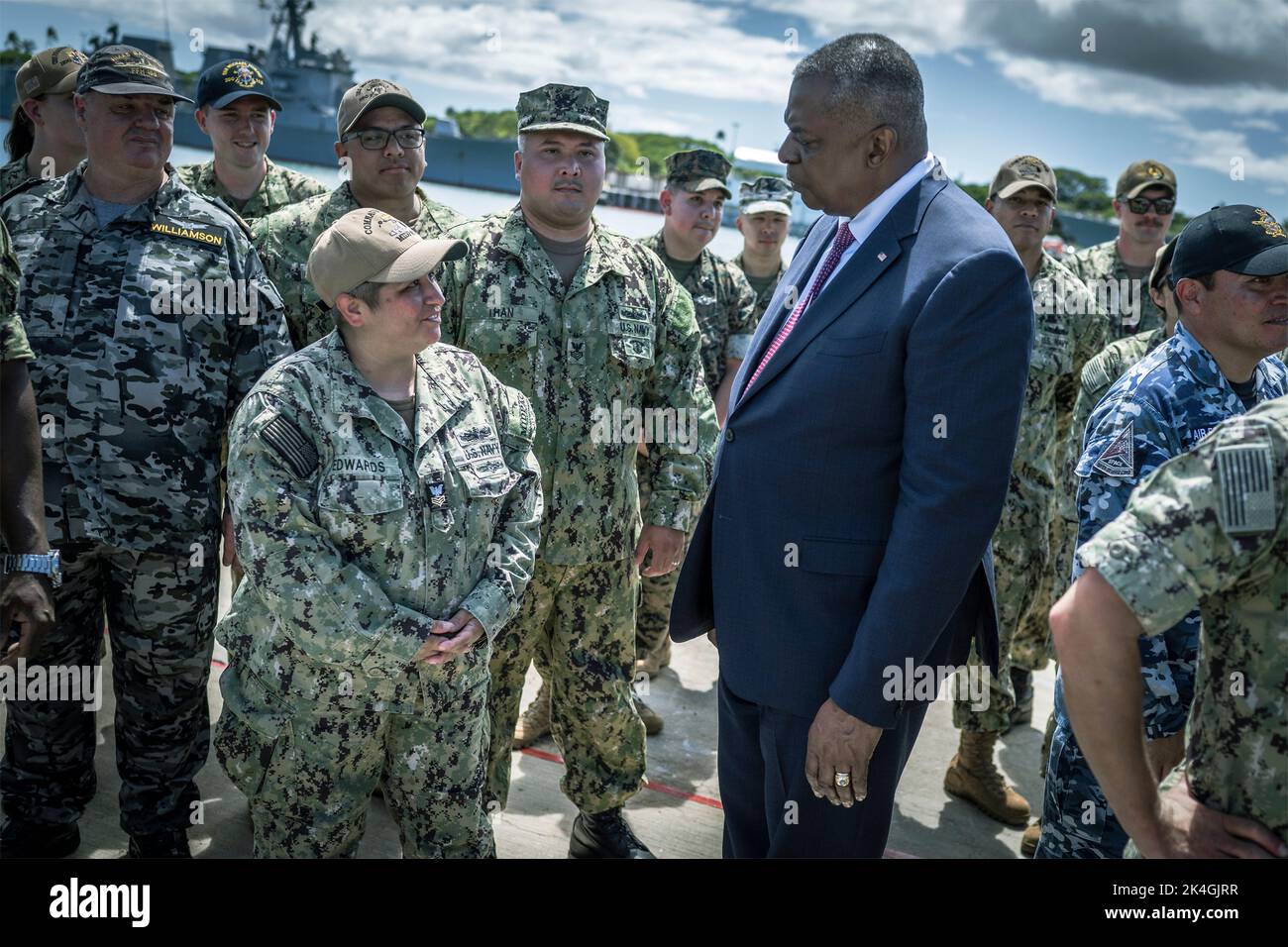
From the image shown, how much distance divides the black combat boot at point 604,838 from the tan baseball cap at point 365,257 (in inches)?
76.4

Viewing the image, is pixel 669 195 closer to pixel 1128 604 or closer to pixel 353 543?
pixel 353 543

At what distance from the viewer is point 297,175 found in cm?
522

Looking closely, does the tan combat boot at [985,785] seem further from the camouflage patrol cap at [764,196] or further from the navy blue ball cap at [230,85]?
the navy blue ball cap at [230,85]

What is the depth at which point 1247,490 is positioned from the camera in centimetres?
140

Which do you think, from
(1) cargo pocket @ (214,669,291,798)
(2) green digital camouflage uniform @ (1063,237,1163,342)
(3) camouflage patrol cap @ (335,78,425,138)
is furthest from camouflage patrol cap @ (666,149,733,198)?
(1) cargo pocket @ (214,669,291,798)

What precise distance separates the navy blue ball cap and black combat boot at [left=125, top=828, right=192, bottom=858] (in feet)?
10.7

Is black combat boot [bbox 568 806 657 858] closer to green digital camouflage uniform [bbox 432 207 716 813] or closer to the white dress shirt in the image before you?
green digital camouflage uniform [bbox 432 207 716 813]

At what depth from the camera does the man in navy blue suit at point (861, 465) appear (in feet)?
6.65

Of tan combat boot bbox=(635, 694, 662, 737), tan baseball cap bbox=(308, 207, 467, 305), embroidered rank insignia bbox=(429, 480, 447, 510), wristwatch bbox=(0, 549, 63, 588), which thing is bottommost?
tan combat boot bbox=(635, 694, 662, 737)

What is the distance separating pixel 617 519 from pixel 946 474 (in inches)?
60.5

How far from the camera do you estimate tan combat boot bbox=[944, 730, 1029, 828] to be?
3918mm

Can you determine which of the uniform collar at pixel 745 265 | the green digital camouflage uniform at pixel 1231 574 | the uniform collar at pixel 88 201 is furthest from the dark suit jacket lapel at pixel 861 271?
the uniform collar at pixel 745 265
